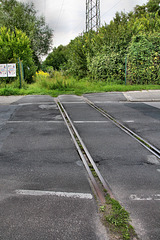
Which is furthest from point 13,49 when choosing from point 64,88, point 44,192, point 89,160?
point 44,192

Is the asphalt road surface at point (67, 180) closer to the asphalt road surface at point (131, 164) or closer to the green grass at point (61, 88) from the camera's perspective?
the asphalt road surface at point (131, 164)

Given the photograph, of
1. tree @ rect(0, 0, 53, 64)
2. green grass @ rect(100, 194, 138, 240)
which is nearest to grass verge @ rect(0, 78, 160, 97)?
green grass @ rect(100, 194, 138, 240)

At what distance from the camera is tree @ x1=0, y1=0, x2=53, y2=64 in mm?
38500

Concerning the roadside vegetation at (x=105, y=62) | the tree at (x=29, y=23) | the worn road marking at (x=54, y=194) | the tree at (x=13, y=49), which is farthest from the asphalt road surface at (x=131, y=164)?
the tree at (x=29, y=23)

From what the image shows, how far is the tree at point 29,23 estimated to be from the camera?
126 feet

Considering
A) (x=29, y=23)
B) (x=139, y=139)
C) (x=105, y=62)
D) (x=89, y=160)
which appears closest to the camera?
(x=89, y=160)

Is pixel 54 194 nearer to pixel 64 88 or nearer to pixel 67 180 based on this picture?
pixel 67 180

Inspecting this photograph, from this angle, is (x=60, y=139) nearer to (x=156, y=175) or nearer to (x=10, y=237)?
(x=156, y=175)

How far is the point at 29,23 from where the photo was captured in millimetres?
38344

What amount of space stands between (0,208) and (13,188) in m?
0.50

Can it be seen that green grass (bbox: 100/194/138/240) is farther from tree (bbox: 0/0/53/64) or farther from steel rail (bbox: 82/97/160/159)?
tree (bbox: 0/0/53/64)

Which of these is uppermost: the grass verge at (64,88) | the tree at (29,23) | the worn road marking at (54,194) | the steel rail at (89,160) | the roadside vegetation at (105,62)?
the tree at (29,23)

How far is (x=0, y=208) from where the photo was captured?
271cm

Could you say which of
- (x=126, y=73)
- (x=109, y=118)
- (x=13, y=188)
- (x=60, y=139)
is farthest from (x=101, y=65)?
(x=13, y=188)
